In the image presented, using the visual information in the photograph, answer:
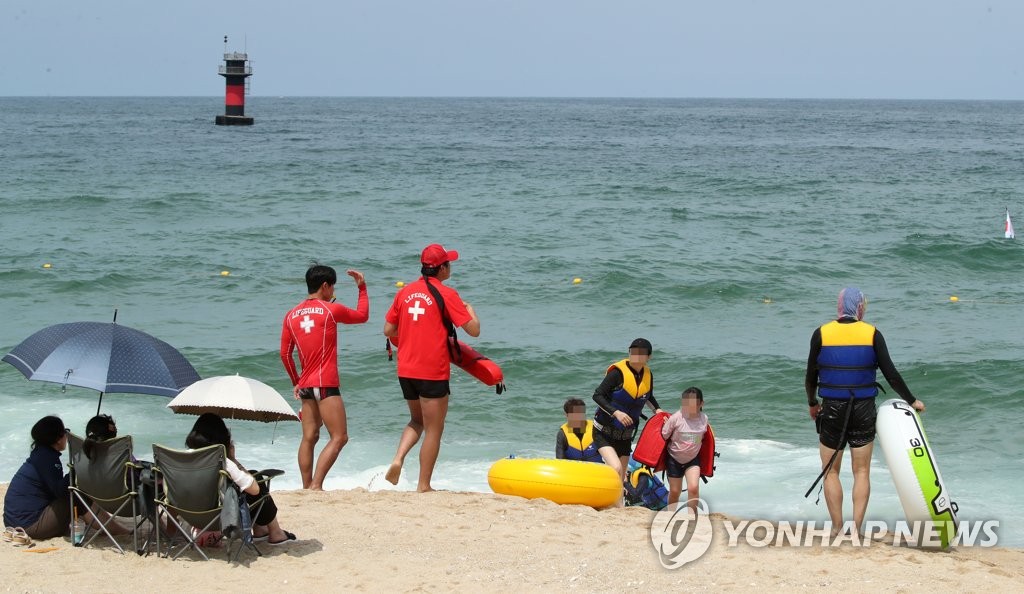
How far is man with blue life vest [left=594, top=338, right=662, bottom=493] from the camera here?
26.2 feet

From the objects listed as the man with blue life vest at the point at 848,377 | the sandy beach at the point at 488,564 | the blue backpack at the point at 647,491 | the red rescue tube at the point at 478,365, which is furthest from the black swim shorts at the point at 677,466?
the red rescue tube at the point at 478,365

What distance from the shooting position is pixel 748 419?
12844 millimetres

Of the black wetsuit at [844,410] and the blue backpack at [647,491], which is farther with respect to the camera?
the blue backpack at [647,491]

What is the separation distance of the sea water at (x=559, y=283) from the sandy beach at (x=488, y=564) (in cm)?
295

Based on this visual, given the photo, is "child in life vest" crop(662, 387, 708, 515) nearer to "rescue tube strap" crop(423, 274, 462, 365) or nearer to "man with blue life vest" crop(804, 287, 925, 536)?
"man with blue life vest" crop(804, 287, 925, 536)

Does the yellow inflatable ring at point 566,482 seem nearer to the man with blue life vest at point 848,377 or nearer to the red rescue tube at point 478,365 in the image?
the red rescue tube at point 478,365

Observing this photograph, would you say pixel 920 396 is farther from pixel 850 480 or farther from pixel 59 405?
pixel 59 405

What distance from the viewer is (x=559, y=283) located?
21031 mm

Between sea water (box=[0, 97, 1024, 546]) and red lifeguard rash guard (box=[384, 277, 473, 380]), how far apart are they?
3316 mm

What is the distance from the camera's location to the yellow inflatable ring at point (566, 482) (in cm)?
755

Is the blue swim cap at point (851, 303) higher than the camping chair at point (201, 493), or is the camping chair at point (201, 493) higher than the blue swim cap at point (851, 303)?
the blue swim cap at point (851, 303)

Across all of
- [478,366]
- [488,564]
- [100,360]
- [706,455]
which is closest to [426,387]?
[478,366]

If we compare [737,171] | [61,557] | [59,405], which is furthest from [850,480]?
[737,171]

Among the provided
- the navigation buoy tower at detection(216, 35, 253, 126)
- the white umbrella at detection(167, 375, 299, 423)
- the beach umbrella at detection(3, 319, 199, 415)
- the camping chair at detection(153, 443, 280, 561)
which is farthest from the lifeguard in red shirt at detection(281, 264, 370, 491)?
the navigation buoy tower at detection(216, 35, 253, 126)
